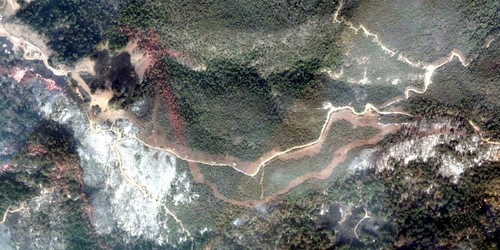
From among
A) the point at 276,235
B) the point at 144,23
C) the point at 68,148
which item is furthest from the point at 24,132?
the point at 276,235

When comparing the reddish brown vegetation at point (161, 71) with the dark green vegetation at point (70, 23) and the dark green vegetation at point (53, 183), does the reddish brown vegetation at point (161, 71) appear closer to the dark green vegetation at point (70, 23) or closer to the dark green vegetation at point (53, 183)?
the dark green vegetation at point (70, 23)

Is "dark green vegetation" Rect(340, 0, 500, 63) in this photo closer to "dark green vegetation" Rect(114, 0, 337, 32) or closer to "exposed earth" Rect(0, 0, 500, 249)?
"exposed earth" Rect(0, 0, 500, 249)

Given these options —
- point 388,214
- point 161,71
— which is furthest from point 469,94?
point 161,71

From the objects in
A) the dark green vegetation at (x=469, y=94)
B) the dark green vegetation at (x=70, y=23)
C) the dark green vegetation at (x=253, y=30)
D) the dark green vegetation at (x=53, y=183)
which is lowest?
the dark green vegetation at (x=53, y=183)

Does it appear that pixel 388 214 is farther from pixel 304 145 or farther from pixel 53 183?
pixel 53 183

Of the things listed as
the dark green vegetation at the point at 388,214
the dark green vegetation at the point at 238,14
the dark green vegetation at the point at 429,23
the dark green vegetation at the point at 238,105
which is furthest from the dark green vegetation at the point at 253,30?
the dark green vegetation at the point at 388,214

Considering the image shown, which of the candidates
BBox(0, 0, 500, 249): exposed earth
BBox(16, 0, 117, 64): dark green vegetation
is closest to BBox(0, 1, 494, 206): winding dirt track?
BBox(0, 0, 500, 249): exposed earth

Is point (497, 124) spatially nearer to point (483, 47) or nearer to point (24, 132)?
point (483, 47)
